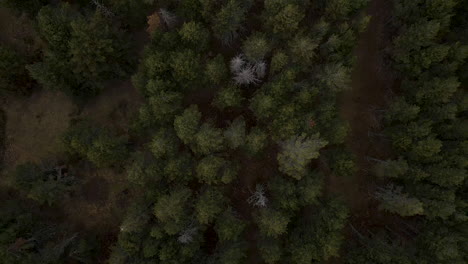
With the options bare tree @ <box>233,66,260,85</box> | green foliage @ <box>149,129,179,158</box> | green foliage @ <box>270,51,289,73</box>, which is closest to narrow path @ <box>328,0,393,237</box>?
green foliage @ <box>270,51,289,73</box>

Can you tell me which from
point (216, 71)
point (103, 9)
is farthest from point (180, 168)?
point (103, 9)

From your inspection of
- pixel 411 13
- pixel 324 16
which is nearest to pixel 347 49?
pixel 324 16

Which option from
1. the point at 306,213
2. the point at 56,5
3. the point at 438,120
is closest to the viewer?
the point at 438,120

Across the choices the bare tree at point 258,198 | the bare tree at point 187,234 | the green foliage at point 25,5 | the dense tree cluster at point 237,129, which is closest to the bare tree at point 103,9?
the green foliage at point 25,5

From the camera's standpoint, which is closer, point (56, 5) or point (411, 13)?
point (411, 13)

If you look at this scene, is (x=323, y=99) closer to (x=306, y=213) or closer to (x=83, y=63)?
(x=306, y=213)

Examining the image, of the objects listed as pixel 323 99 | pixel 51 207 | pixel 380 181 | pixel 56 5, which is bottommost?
pixel 380 181

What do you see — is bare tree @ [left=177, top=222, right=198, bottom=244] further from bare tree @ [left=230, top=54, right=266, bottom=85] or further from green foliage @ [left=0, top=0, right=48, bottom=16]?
green foliage @ [left=0, top=0, right=48, bottom=16]

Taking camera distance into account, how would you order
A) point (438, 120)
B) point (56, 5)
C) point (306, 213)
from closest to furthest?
point (438, 120), point (306, 213), point (56, 5)
